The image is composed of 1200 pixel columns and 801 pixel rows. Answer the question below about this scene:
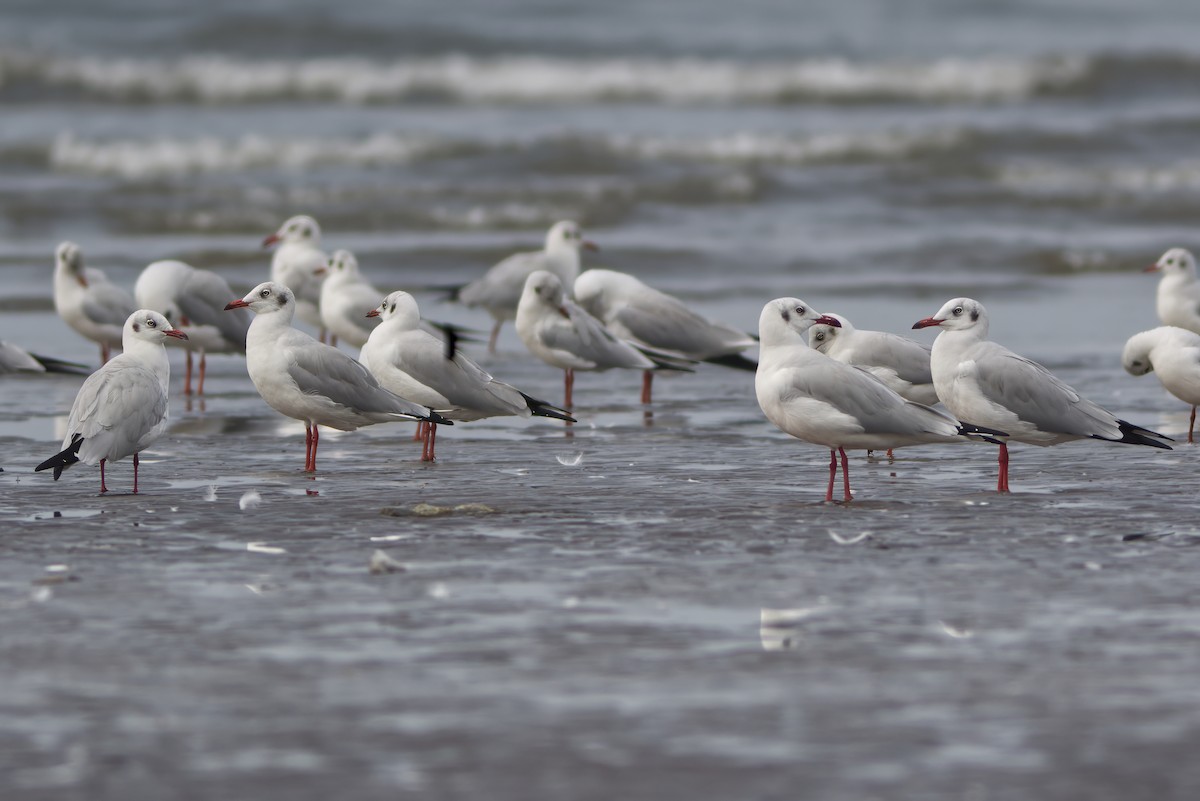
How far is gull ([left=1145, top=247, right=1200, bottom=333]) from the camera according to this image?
11.9 m

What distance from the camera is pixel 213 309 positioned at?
1204 centimetres

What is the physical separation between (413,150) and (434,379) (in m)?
16.4

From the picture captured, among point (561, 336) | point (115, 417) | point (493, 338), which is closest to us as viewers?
point (115, 417)

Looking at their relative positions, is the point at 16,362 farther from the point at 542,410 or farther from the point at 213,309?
the point at 542,410

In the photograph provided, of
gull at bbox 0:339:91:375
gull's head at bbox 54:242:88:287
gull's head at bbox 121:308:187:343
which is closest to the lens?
gull's head at bbox 121:308:187:343

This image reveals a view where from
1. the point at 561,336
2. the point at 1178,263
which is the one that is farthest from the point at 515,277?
the point at 1178,263

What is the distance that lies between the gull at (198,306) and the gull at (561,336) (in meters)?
2.14

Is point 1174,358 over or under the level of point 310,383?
over

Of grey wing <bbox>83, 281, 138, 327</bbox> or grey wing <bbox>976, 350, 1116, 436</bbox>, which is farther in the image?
grey wing <bbox>83, 281, 138, 327</bbox>

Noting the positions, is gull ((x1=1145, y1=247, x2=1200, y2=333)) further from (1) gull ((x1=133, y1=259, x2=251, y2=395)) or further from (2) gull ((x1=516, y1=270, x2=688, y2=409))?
(1) gull ((x1=133, y1=259, x2=251, y2=395))

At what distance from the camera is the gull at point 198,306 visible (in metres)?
11.9

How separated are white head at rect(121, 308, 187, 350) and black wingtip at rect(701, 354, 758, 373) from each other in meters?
4.13

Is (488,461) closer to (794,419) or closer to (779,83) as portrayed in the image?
(794,419)

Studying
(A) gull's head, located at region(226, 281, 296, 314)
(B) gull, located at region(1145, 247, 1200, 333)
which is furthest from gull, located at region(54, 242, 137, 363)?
(B) gull, located at region(1145, 247, 1200, 333)
